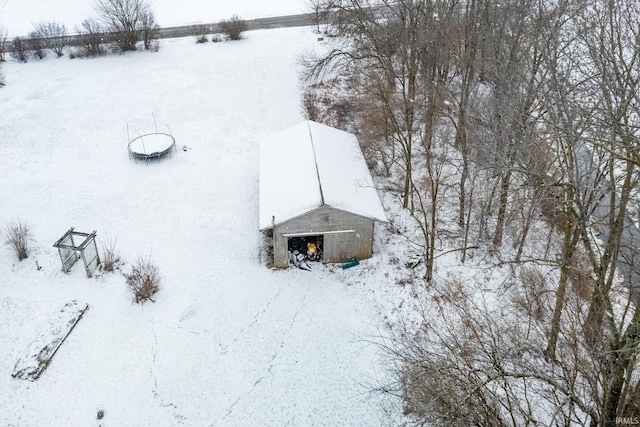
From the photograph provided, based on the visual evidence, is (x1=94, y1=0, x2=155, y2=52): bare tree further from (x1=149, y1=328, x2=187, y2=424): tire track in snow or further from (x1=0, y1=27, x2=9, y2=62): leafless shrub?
(x1=149, y1=328, x2=187, y2=424): tire track in snow

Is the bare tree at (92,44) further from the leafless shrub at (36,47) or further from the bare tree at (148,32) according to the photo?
the bare tree at (148,32)

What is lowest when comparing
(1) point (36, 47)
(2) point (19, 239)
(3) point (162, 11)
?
(2) point (19, 239)

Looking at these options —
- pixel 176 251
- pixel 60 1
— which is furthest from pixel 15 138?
pixel 60 1

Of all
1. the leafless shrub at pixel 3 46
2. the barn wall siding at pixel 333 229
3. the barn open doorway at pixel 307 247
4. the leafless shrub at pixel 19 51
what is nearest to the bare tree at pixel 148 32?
the leafless shrub at pixel 19 51

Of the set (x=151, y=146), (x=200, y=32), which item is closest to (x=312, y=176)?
(x=151, y=146)

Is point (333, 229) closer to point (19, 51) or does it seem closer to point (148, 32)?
point (148, 32)

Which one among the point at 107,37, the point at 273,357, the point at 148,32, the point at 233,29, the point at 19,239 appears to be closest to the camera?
the point at 273,357
